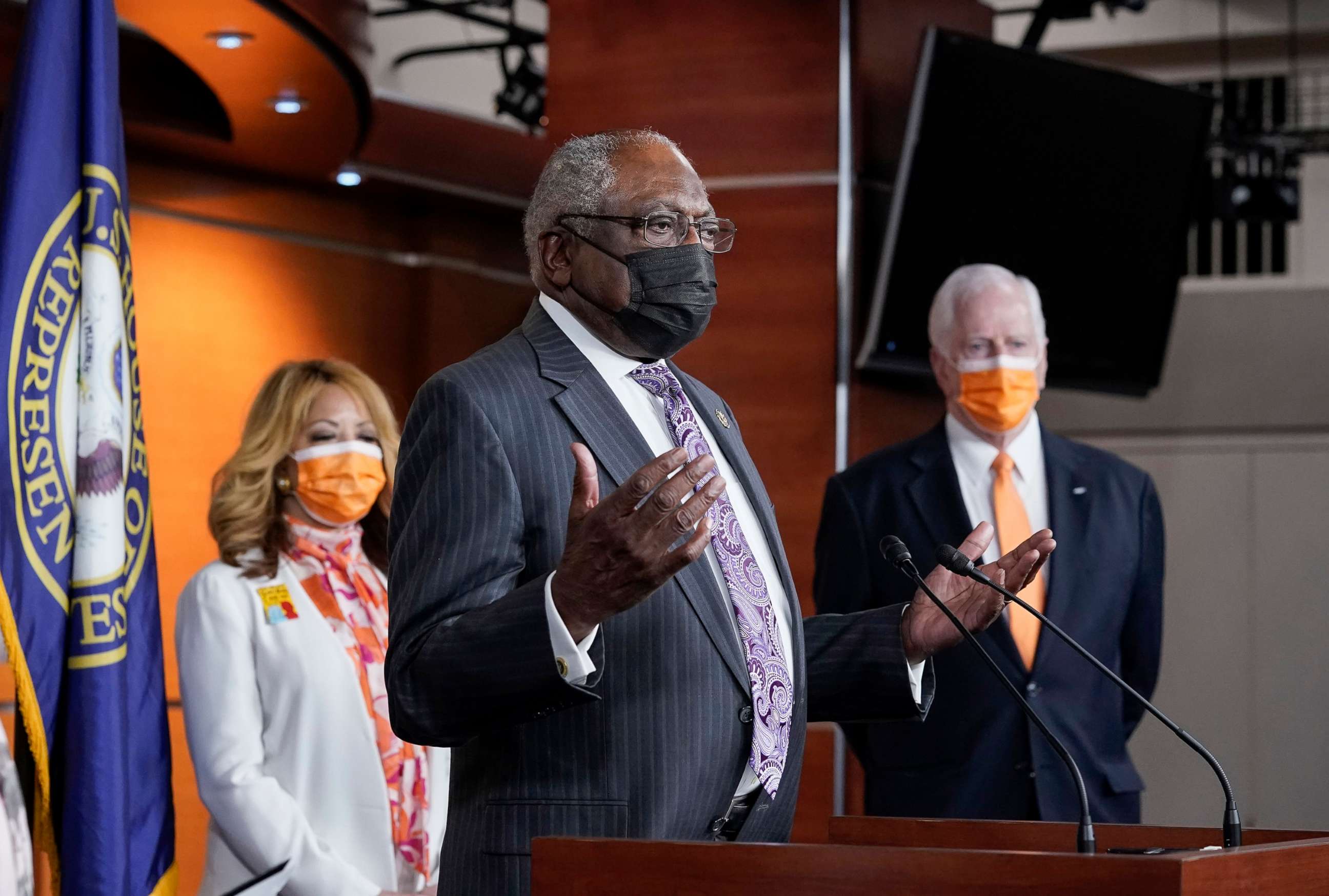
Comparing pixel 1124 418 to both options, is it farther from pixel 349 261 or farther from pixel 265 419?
pixel 265 419

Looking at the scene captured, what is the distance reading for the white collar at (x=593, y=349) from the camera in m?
2.12

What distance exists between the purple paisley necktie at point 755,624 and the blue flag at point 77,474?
1.27 metres

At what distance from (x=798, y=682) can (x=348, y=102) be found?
131 inches

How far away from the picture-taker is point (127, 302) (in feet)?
9.95

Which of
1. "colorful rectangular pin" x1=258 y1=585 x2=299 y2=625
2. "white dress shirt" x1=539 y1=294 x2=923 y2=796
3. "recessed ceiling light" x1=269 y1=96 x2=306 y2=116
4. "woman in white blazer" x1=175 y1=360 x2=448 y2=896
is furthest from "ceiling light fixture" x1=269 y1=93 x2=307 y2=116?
"white dress shirt" x1=539 y1=294 x2=923 y2=796

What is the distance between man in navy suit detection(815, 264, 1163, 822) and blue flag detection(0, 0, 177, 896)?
4.85 feet

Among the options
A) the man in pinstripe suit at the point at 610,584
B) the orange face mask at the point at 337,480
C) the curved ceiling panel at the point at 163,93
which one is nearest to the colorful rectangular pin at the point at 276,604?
the orange face mask at the point at 337,480

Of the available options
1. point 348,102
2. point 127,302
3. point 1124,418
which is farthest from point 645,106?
point 1124,418

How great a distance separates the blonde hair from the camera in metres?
3.40

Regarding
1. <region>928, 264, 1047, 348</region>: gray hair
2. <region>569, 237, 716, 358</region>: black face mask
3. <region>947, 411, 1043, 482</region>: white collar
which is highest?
<region>928, 264, 1047, 348</region>: gray hair

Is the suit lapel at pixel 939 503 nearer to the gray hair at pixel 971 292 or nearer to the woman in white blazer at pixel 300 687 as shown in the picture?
the gray hair at pixel 971 292

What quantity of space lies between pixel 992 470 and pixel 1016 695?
6.52 feet

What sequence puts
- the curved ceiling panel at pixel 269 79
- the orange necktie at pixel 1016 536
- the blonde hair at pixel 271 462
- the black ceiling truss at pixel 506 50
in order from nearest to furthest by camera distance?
the blonde hair at pixel 271 462
the orange necktie at pixel 1016 536
the curved ceiling panel at pixel 269 79
the black ceiling truss at pixel 506 50

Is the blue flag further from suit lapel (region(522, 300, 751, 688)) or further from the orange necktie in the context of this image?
the orange necktie
